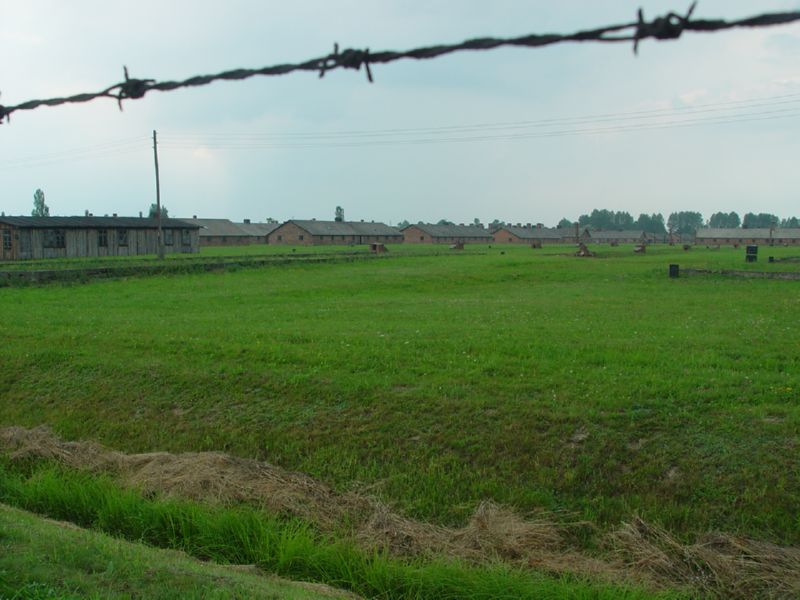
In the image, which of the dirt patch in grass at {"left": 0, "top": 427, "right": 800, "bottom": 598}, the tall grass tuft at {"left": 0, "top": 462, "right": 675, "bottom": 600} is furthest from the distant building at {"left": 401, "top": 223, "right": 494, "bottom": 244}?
the tall grass tuft at {"left": 0, "top": 462, "right": 675, "bottom": 600}

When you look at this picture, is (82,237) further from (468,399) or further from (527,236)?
(527,236)

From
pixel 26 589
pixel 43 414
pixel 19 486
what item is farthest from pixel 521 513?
pixel 43 414

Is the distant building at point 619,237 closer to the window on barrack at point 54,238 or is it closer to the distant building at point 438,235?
the distant building at point 438,235

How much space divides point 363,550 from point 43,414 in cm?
865

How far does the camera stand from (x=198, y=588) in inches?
213

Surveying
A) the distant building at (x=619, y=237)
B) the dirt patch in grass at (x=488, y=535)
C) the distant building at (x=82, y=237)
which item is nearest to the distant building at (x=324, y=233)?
the distant building at (x=82, y=237)

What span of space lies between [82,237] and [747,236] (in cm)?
14777

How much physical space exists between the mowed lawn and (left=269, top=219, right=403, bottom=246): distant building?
102 meters

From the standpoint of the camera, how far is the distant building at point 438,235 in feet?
490

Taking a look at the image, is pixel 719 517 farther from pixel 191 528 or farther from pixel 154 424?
pixel 154 424

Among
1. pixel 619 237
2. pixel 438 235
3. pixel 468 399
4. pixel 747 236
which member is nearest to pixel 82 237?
pixel 468 399

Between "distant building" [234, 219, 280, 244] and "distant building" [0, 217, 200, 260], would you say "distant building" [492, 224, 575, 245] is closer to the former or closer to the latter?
"distant building" [234, 219, 280, 244]

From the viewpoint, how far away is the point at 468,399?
1100 cm

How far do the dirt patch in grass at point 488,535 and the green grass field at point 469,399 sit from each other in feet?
1.11
